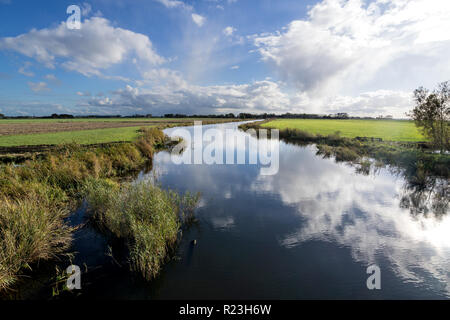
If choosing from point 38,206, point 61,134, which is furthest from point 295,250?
point 61,134

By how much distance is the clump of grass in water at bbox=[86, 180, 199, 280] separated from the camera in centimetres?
546

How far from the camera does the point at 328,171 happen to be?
17453mm

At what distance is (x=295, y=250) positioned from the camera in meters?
6.79

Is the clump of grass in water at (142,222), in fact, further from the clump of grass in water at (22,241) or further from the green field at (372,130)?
the green field at (372,130)

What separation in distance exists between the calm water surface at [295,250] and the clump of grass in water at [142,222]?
1.51ft

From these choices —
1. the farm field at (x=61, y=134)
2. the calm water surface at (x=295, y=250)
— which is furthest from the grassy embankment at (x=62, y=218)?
the farm field at (x=61, y=134)

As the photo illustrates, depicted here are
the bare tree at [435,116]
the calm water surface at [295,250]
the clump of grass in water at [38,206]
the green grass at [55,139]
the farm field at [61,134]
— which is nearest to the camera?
the clump of grass in water at [38,206]

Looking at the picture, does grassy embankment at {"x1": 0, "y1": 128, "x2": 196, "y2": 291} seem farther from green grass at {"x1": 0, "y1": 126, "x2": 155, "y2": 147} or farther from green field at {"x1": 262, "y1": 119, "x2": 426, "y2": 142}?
green field at {"x1": 262, "y1": 119, "x2": 426, "y2": 142}

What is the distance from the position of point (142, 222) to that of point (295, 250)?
5605 mm

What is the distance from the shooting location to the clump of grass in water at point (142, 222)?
17.9ft

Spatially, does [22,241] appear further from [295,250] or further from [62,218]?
[295,250]

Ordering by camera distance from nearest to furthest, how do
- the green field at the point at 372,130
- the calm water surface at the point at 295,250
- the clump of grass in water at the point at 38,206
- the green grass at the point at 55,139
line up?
the clump of grass in water at the point at 38,206 → the calm water surface at the point at 295,250 → the green grass at the point at 55,139 → the green field at the point at 372,130
